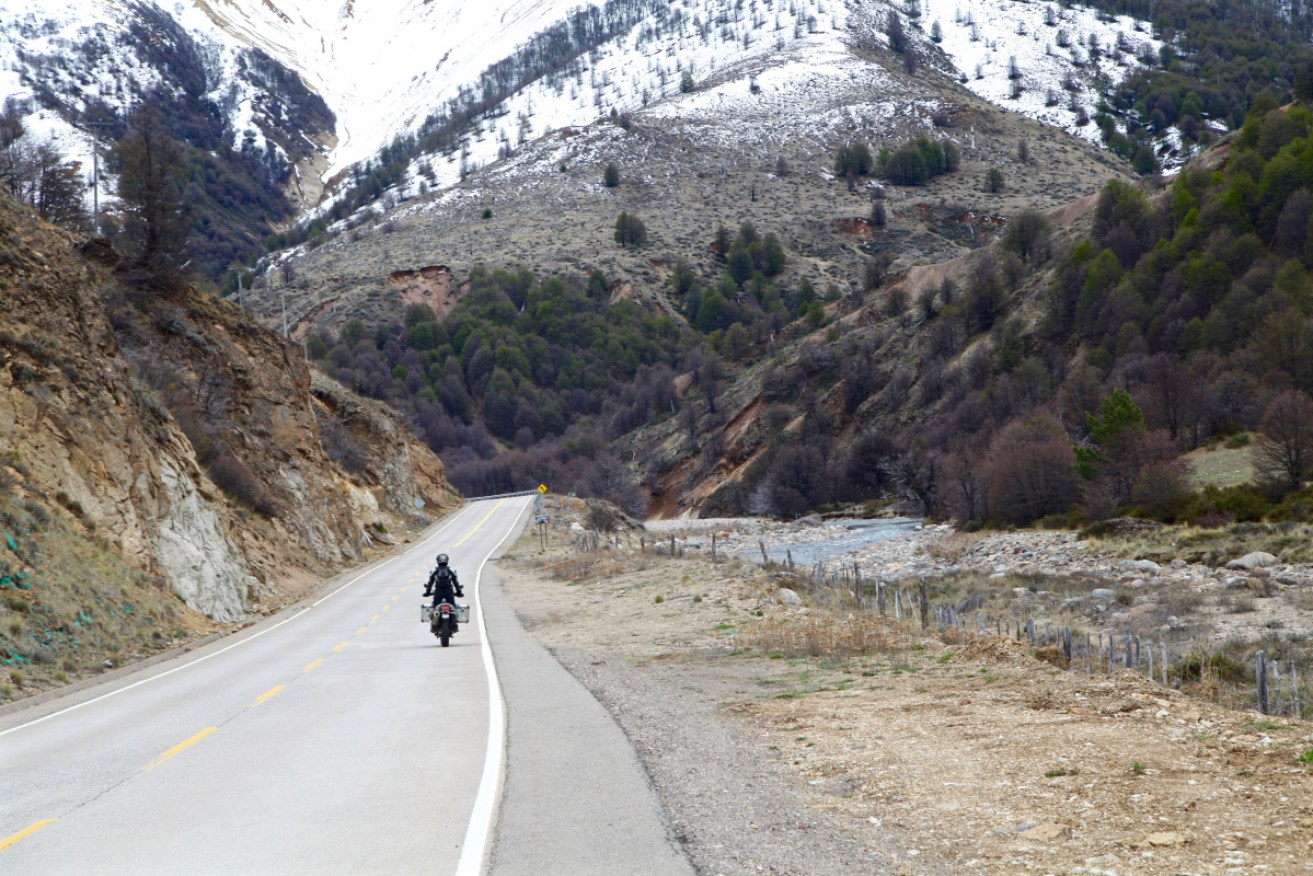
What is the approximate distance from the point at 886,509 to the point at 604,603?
178 feet

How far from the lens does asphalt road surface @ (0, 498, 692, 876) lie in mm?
6008

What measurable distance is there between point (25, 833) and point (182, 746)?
2992 millimetres

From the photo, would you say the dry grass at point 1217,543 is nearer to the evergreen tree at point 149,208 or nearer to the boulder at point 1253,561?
the boulder at point 1253,561

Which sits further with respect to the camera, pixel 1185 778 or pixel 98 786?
pixel 98 786

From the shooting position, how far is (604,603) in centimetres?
2731

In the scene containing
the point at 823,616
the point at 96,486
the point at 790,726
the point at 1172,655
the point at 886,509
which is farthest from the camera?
the point at 886,509

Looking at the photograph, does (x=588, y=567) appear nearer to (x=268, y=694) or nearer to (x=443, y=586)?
(x=443, y=586)

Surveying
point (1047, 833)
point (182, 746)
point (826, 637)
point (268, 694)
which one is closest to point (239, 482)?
point (268, 694)

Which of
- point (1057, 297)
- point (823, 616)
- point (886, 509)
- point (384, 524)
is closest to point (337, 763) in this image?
point (823, 616)

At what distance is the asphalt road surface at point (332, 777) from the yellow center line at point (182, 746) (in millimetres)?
47

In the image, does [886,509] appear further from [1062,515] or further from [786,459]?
[1062,515]

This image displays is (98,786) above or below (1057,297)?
below

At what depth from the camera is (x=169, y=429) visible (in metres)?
27.6

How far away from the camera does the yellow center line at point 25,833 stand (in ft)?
20.9
